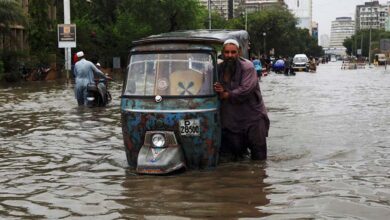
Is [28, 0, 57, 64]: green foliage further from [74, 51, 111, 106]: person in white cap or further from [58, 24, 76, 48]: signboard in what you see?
[74, 51, 111, 106]: person in white cap

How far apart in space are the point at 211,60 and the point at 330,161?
242cm

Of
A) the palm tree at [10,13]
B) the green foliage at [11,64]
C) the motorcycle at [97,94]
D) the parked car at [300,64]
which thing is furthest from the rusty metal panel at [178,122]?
the parked car at [300,64]

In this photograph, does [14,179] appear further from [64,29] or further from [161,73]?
[64,29]

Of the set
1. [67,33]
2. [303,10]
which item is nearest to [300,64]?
[67,33]

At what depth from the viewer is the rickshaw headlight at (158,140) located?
7.60 m

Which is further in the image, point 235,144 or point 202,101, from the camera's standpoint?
point 235,144

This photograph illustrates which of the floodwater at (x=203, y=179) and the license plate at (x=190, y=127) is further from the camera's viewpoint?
the license plate at (x=190, y=127)

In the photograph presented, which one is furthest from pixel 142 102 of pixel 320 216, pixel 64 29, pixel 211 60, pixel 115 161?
pixel 64 29

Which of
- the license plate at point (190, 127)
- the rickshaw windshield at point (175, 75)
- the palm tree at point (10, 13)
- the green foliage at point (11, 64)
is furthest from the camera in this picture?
the green foliage at point (11, 64)

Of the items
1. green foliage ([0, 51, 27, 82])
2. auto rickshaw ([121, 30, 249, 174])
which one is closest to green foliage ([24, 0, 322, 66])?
green foliage ([0, 51, 27, 82])

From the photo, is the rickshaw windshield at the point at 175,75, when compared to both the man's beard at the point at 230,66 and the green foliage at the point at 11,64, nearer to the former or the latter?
the man's beard at the point at 230,66

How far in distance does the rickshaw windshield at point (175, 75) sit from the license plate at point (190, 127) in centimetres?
35

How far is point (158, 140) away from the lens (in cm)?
762

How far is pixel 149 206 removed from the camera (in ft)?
20.8
